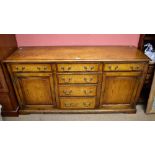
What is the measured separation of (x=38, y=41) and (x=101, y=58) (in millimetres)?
877

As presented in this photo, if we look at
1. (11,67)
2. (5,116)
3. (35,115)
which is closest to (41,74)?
(11,67)

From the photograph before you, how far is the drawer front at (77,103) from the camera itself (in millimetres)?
1658

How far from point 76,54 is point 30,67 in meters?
0.51

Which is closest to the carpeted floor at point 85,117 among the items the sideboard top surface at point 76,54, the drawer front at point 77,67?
the drawer front at point 77,67

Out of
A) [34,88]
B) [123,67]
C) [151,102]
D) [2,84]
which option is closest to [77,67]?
[123,67]

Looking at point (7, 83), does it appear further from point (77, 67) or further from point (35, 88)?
point (77, 67)

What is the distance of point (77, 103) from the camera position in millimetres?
1693

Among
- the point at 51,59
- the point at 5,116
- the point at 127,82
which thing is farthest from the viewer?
the point at 5,116

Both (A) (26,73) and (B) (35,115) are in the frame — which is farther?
(B) (35,115)

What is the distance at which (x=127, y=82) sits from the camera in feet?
4.98

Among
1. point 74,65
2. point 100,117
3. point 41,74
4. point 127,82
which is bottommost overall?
point 100,117

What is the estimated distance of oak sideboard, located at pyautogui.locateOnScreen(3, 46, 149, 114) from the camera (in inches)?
54.5
